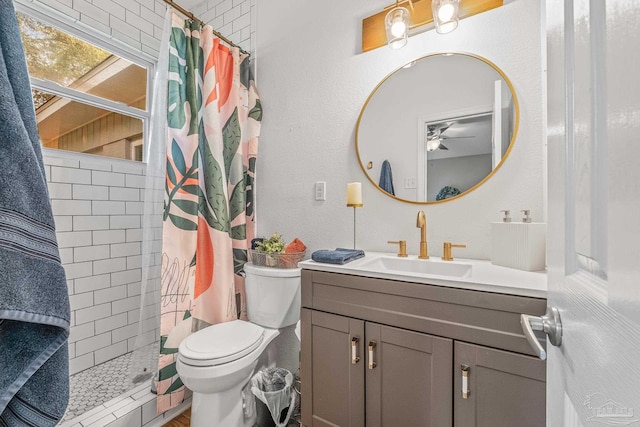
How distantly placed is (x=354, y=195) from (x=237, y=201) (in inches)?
32.8

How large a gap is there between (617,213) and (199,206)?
1.77 m

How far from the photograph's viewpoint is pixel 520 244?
3.78 ft

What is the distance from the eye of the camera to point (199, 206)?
68.4 inches

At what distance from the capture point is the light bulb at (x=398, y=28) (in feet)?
4.80

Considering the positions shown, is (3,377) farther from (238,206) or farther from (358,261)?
(238,206)

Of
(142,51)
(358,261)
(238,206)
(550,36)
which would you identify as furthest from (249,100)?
(550,36)

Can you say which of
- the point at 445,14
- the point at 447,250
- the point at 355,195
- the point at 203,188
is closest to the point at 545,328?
the point at 447,250

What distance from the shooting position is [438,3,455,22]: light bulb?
135cm

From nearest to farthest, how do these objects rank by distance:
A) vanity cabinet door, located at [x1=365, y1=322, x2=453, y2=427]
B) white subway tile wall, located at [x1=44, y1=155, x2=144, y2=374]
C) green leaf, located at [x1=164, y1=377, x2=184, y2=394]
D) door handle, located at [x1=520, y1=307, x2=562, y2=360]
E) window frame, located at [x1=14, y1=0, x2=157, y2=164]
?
door handle, located at [x1=520, y1=307, x2=562, y2=360], vanity cabinet door, located at [x1=365, y1=322, x2=453, y2=427], green leaf, located at [x1=164, y1=377, x2=184, y2=394], window frame, located at [x1=14, y1=0, x2=157, y2=164], white subway tile wall, located at [x1=44, y1=155, x2=144, y2=374]

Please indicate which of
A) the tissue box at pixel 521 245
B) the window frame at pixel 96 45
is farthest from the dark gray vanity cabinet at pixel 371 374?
the window frame at pixel 96 45

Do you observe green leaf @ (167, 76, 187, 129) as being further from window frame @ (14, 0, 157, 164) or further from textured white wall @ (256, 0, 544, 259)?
textured white wall @ (256, 0, 544, 259)

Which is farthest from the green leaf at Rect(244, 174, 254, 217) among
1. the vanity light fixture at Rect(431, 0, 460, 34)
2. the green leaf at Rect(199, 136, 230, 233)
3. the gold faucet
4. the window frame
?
the vanity light fixture at Rect(431, 0, 460, 34)

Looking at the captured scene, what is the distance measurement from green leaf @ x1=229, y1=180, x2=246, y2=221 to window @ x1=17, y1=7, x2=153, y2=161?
0.94 metres

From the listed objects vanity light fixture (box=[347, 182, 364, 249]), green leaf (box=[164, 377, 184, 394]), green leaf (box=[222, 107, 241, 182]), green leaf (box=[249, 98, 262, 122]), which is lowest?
green leaf (box=[164, 377, 184, 394])
